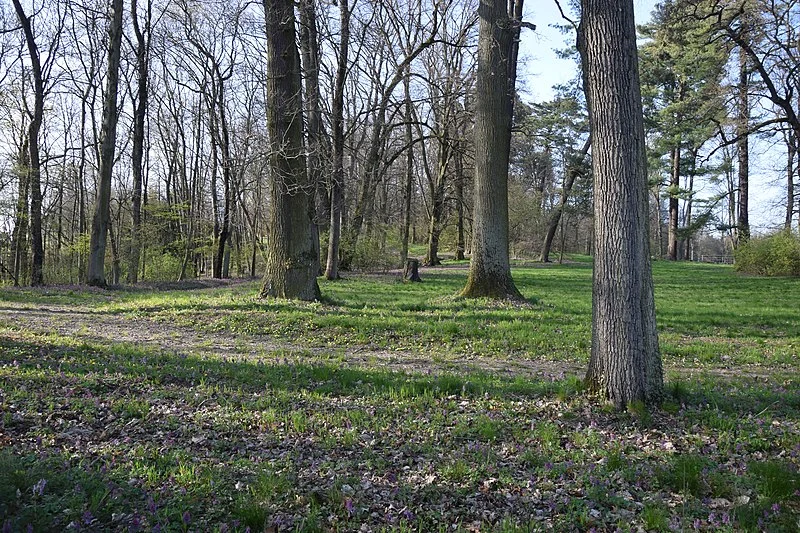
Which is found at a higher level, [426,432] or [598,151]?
[598,151]

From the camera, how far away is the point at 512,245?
134 feet

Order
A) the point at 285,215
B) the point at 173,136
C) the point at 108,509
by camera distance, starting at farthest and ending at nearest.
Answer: the point at 173,136
the point at 285,215
the point at 108,509

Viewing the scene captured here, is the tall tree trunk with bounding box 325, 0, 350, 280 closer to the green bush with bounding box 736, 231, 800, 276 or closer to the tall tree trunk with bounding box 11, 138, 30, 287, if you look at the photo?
the tall tree trunk with bounding box 11, 138, 30, 287

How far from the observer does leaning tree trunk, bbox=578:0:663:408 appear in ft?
15.7

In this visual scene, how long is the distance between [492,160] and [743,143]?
75.1ft

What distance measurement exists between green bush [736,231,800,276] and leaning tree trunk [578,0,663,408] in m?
24.7

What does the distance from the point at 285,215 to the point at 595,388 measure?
8.33m

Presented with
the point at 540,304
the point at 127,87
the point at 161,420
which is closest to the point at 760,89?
the point at 540,304

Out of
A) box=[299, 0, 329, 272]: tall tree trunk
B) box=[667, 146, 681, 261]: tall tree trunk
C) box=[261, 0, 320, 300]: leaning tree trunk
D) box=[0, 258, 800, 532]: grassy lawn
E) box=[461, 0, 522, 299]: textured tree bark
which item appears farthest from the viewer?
box=[667, 146, 681, 261]: tall tree trunk

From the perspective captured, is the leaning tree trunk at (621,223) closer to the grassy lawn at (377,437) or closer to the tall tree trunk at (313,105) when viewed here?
the grassy lawn at (377,437)

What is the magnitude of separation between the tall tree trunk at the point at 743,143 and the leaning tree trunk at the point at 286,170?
17.9 m

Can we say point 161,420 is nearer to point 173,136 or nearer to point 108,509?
point 108,509

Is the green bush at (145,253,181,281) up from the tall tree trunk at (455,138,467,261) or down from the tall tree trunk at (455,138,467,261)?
down

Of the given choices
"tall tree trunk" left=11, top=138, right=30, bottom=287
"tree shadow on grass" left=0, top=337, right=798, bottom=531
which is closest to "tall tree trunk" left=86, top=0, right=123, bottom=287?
"tall tree trunk" left=11, top=138, right=30, bottom=287
